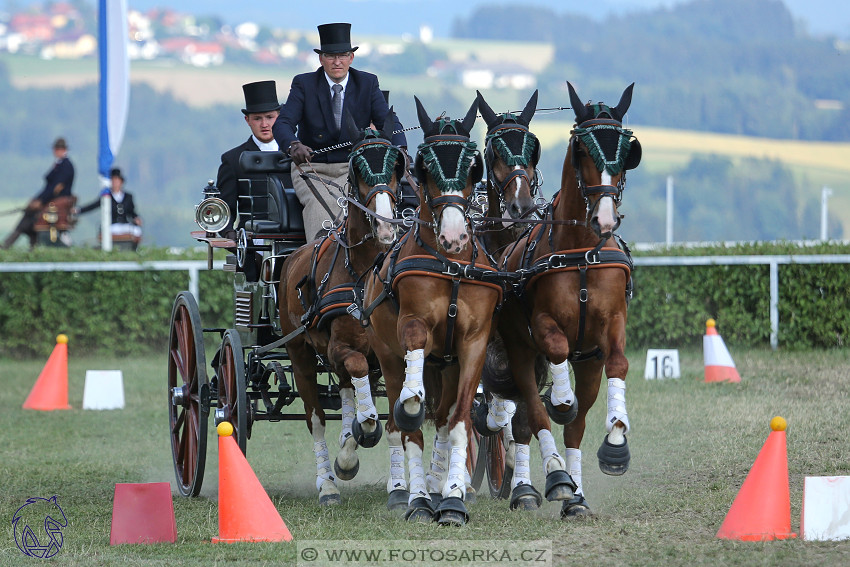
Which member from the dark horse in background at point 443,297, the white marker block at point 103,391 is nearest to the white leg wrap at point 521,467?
the dark horse in background at point 443,297

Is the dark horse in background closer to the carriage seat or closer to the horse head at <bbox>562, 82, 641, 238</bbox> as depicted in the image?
the horse head at <bbox>562, 82, 641, 238</bbox>

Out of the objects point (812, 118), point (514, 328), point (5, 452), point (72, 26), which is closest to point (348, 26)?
point (514, 328)

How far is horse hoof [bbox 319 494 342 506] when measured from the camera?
7.08m

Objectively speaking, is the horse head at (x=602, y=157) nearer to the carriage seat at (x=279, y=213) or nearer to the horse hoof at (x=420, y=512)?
the horse hoof at (x=420, y=512)

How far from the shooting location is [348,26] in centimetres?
801

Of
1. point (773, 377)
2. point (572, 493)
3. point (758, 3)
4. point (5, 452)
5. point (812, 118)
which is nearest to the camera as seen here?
point (572, 493)

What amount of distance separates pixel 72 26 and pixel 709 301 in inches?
3193

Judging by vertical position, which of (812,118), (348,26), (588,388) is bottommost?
(588,388)

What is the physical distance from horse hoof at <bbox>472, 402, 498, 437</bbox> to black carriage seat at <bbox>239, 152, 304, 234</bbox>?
178cm

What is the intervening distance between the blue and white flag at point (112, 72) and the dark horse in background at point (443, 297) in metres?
11.3

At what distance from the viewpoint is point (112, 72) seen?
16.6 m

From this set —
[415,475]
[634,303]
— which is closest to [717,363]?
[634,303]

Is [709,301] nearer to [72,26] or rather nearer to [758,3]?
[758,3]

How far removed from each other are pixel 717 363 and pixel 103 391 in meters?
6.14
